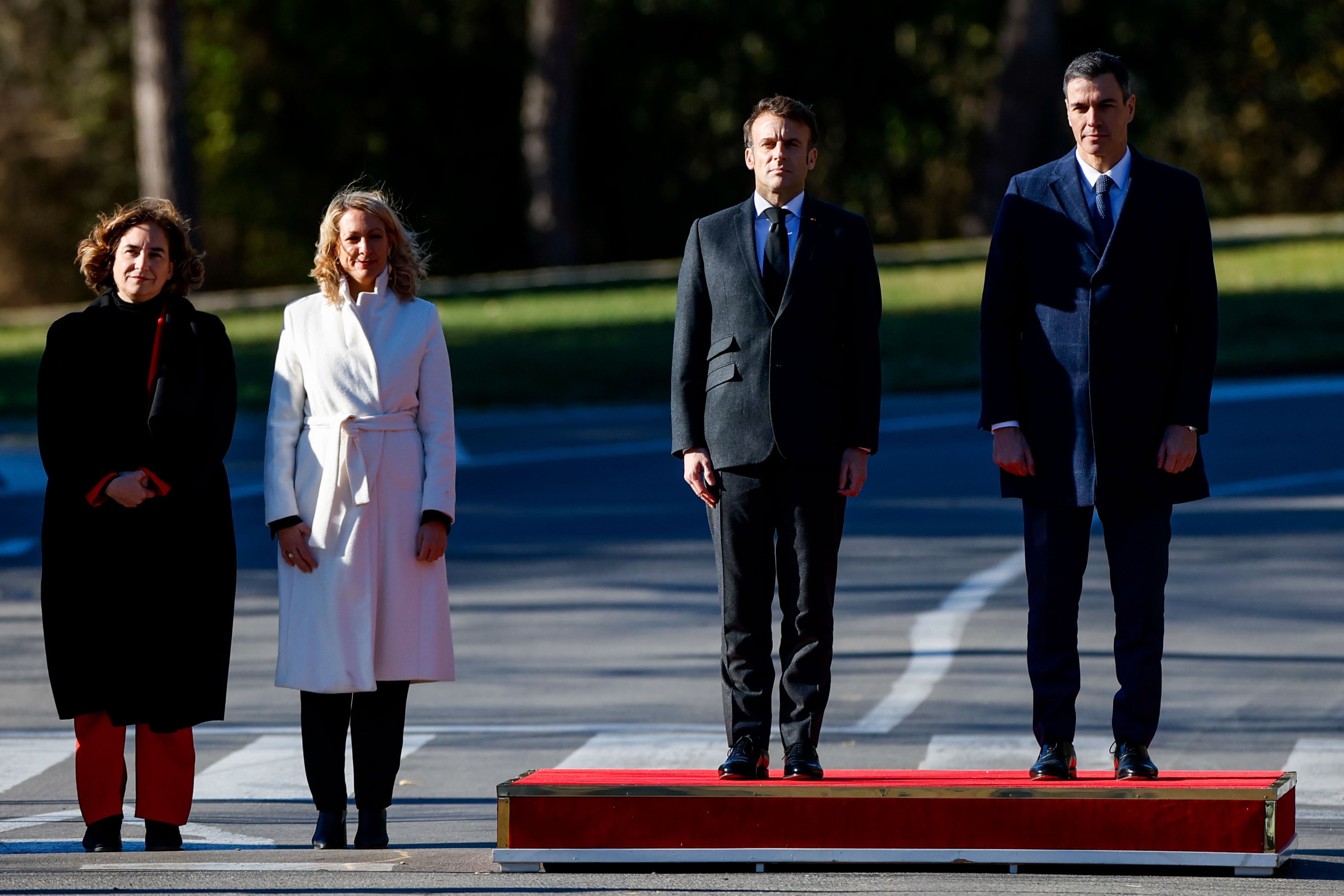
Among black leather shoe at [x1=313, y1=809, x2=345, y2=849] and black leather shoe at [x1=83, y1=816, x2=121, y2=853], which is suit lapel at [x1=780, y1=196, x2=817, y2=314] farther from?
black leather shoe at [x1=83, y1=816, x2=121, y2=853]

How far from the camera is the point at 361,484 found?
242 inches

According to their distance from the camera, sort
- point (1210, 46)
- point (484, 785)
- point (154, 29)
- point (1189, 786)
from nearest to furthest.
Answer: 1. point (1189, 786)
2. point (484, 785)
3. point (154, 29)
4. point (1210, 46)

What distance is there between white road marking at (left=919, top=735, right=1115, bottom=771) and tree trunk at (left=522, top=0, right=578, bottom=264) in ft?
94.2

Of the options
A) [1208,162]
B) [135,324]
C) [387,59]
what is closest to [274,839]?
[135,324]

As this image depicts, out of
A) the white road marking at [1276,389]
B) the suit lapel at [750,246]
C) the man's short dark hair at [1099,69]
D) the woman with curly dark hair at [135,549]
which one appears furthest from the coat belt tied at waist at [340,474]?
the white road marking at [1276,389]

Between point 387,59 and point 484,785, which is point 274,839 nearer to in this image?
point 484,785

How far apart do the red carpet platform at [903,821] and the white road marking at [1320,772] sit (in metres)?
1.46

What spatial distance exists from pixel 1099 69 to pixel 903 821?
212 centimetres

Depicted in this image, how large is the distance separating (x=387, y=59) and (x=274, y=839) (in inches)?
1592

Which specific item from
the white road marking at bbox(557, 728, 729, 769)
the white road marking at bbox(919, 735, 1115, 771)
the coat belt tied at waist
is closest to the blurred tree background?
the white road marking at bbox(557, 728, 729, 769)

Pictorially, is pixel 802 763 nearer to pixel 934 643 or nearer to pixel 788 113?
pixel 788 113

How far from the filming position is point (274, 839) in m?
6.71

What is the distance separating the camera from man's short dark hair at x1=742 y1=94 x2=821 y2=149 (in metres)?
5.93

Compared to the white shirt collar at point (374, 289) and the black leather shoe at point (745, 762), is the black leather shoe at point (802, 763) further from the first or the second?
the white shirt collar at point (374, 289)
